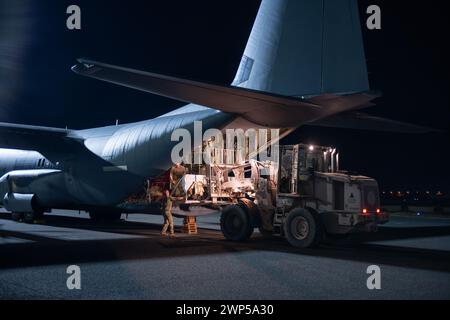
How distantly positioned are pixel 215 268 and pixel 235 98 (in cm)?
487

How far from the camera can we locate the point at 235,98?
12695 millimetres

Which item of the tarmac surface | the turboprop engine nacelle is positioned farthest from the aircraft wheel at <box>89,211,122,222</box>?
the tarmac surface

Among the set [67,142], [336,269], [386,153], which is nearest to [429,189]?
[386,153]

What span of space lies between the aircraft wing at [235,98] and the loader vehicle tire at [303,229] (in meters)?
2.88

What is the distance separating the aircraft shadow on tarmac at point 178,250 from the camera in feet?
35.6

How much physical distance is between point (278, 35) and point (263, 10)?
1.30 metres

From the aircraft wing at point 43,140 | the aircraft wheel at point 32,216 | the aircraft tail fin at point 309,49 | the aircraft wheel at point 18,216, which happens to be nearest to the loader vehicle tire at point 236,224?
the aircraft tail fin at point 309,49

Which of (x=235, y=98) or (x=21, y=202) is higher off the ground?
(x=235, y=98)

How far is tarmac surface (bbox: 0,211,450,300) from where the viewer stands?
24.6 feet

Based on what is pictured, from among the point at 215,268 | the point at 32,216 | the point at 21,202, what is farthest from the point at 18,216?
the point at 215,268

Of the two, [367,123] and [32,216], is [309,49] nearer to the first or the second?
[367,123]

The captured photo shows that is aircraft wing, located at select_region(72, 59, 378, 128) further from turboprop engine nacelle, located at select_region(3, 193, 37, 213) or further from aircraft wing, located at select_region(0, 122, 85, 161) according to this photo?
turboprop engine nacelle, located at select_region(3, 193, 37, 213)

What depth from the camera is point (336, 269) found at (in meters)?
9.77

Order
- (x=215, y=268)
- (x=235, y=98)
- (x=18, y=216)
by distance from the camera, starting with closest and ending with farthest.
Result: (x=215, y=268), (x=235, y=98), (x=18, y=216)
